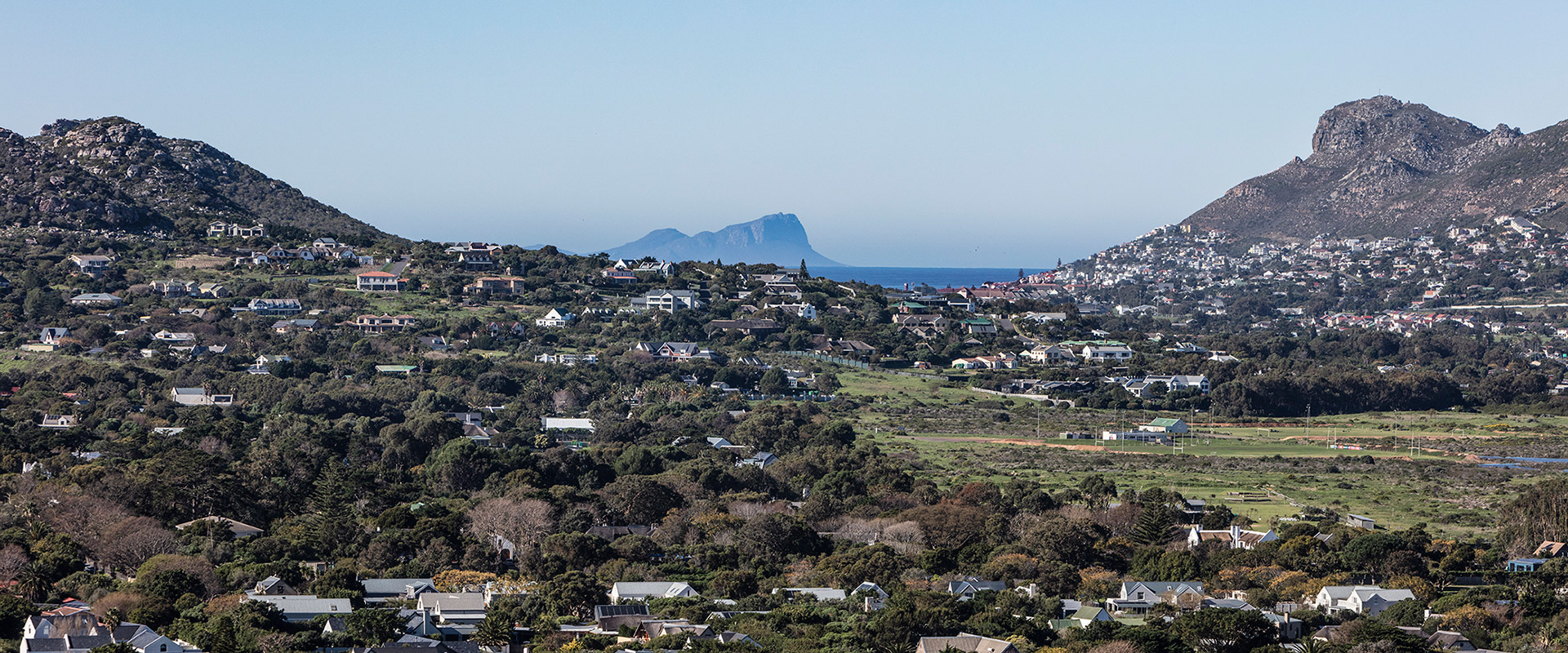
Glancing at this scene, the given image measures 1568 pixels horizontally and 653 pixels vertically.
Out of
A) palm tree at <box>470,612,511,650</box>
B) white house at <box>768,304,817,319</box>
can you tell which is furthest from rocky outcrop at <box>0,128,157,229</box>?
palm tree at <box>470,612,511,650</box>

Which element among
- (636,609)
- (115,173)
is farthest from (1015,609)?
(115,173)

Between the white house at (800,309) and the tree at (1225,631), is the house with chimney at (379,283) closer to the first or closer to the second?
the white house at (800,309)

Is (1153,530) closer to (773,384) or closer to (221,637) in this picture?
(221,637)

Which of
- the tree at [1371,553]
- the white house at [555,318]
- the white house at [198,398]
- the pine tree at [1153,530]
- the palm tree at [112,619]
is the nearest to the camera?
the palm tree at [112,619]

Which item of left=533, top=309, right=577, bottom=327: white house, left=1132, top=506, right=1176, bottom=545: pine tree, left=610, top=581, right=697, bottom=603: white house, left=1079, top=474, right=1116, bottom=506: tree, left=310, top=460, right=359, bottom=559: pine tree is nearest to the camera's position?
left=610, top=581, right=697, bottom=603: white house

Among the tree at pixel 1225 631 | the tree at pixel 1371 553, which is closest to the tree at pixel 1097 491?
the tree at pixel 1371 553

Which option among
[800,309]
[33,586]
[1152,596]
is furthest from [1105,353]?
[33,586]

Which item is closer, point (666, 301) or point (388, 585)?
point (388, 585)

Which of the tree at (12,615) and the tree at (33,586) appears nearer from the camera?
the tree at (12,615)

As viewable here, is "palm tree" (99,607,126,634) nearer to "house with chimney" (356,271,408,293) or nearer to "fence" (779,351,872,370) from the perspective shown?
"fence" (779,351,872,370)
